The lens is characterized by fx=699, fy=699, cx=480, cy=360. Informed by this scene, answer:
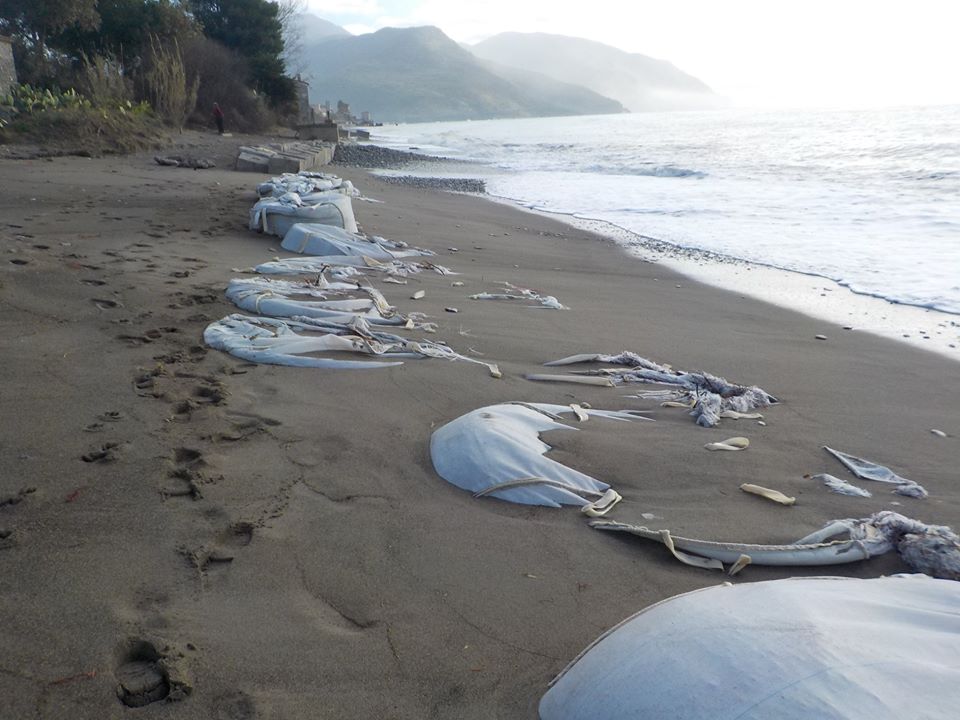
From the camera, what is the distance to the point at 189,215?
7.02 metres

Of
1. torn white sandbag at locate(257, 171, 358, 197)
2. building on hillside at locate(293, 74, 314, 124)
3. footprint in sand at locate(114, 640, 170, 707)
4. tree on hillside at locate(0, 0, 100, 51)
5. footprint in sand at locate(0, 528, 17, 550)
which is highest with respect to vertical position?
tree on hillside at locate(0, 0, 100, 51)

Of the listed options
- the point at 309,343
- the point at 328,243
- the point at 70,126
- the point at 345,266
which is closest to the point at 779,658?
the point at 309,343

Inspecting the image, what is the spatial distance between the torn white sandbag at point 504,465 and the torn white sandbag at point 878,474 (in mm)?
1090

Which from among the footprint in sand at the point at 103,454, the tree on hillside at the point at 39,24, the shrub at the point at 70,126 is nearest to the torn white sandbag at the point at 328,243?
the footprint in sand at the point at 103,454

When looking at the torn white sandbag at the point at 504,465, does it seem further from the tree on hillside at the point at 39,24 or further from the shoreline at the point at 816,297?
the tree on hillside at the point at 39,24

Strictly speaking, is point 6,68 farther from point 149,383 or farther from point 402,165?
point 149,383

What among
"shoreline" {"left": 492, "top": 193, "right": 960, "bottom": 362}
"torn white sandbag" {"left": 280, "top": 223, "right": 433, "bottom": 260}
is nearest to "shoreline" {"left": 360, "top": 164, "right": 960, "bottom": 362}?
"shoreline" {"left": 492, "top": 193, "right": 960, "bottom": 362}

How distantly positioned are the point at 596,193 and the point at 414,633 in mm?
13884

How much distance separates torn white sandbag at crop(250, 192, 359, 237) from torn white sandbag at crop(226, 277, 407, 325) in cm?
176

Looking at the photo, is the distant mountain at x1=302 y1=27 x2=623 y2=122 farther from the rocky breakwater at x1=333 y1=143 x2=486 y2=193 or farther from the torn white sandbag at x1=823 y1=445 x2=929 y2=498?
the torn white sandbag at x1=823 y1=445 x2=929 y2=498

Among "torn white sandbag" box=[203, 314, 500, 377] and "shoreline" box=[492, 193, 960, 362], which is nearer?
"torn white sandbag" box=[203, 314, 500, 377]

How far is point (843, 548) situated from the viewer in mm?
2066

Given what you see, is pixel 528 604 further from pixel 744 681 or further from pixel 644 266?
pixel 644 266

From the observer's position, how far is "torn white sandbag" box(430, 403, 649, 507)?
2.33m
